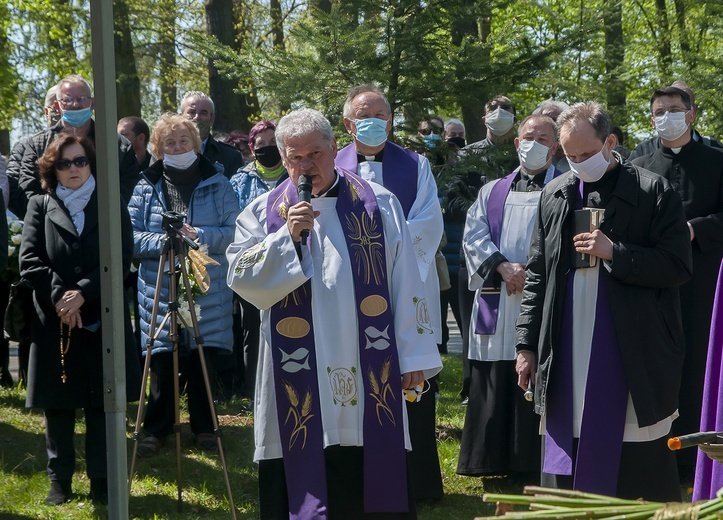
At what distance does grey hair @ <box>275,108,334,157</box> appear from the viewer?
15.8ft

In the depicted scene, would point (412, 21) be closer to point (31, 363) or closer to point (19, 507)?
point (31, 363)

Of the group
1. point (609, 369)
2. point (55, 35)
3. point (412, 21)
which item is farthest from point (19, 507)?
point (55, 35)

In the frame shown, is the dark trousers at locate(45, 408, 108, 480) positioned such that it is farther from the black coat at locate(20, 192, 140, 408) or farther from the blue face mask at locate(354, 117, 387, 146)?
the blue face mask at locate(354, 117, 387, 146)

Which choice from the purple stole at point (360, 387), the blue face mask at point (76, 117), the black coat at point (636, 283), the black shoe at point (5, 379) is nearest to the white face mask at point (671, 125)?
the black coat at point (636, 283)

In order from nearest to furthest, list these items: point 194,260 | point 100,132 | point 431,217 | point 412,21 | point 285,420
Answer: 1. point 100,132
2. point 285,420
3. point 194,260
4. point 431,217
5. point 412,21

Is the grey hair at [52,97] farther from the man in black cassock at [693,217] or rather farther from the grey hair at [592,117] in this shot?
the grey hair at [592,117]

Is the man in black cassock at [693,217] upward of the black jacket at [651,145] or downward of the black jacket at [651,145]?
downward

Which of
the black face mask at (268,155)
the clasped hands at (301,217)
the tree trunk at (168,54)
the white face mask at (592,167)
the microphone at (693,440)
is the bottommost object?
the microphone at (693,440)

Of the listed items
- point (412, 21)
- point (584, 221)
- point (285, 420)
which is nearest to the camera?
point (285, 420)

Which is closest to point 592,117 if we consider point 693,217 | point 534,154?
point 534,154

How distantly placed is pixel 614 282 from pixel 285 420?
166 centimetres

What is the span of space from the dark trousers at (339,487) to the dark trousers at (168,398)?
2.69 m

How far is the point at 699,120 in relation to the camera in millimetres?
15102

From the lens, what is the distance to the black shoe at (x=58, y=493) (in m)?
6.49
